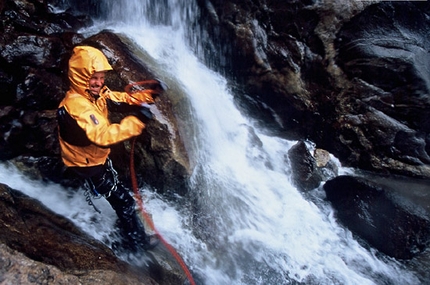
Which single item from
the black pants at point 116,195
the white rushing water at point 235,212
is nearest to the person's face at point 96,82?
the black pants at point 116,195

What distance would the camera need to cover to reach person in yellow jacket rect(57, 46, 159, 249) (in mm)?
2893

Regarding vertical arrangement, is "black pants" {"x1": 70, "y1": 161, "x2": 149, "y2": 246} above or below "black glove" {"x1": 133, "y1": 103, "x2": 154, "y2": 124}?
below

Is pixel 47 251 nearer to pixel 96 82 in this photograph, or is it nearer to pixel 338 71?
pixel 96 82

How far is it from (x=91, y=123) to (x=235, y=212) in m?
3.37

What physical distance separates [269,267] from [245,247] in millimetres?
486

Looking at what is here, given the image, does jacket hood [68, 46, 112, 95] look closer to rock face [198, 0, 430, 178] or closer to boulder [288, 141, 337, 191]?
boulder [288, 141, 337, 191]

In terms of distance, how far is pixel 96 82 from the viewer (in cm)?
305

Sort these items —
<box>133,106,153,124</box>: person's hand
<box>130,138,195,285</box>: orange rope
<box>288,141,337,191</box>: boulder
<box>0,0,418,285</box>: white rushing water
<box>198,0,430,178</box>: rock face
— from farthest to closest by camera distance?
<box>198,0,430,178</box>: rock face → <box>288,141,337,191</box>: boulder → <box>0,0,418,285</box>: white rushing water → <box>130,138,195,285</box>: orange rope → <box>133,106,153,124</box>: person's hand

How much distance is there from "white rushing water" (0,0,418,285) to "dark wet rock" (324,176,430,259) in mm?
250

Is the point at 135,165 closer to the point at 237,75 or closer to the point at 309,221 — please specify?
the point at 309,221

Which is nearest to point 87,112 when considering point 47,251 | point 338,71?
point 47,251

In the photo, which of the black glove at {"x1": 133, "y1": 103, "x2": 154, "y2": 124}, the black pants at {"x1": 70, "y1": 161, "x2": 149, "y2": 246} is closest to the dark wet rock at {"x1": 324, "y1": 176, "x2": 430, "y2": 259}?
the black pants at {"x1": 70, "y1": 161, "x2": 149, "y2": 246}

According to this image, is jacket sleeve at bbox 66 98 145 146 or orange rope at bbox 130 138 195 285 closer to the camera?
jacket sleeve at bbox 66 98 145 146

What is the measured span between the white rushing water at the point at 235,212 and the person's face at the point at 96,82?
2094mm
